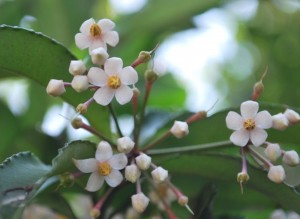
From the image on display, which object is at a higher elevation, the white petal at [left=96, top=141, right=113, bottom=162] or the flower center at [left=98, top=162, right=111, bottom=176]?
the white petal at [left=96, top=141, right=113, bottom=162]

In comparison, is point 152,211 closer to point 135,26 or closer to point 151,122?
point 151,122

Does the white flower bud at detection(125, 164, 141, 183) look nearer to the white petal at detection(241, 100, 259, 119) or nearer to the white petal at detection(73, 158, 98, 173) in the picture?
→ the white petal at detection(73, 158, 98, 173)

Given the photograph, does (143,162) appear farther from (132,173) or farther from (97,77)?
(97,77)

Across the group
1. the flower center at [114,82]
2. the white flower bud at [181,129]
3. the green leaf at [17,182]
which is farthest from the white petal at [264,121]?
the green leaf at [17,182]

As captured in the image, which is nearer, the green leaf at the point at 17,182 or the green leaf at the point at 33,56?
the green leaf at the point at 17,182

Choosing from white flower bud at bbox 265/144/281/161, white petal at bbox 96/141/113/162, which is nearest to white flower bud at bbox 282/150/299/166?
white flower bud at bbox 265/144/281/161

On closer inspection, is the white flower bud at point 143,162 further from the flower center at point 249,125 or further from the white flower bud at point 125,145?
the flower center at point 249,125

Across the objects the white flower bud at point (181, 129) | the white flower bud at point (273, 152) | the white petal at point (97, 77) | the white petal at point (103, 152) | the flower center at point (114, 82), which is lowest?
the white flower bud at point (273, 152)
